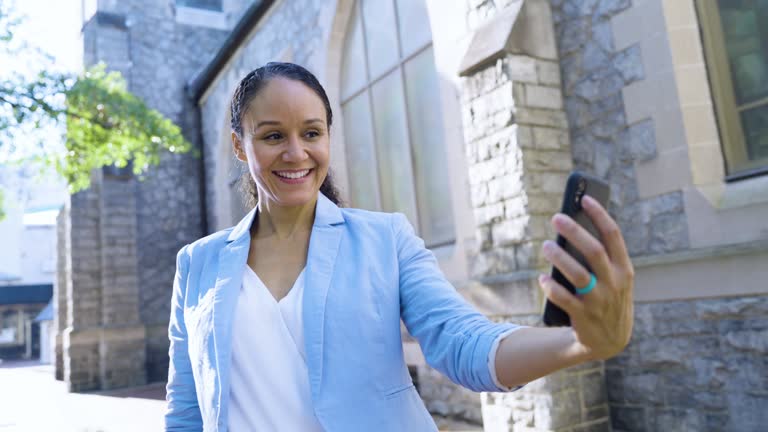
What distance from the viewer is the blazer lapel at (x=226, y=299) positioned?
1.29m

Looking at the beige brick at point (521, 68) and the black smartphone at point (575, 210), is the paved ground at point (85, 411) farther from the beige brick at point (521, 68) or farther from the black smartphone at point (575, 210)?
the black smartphone at point (575, 210)

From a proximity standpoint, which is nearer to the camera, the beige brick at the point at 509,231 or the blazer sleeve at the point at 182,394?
the blazer sleeve at the point at 182,394

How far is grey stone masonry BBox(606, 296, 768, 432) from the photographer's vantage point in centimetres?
333

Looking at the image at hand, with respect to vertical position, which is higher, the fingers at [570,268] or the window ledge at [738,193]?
the window ledge at [738,193]

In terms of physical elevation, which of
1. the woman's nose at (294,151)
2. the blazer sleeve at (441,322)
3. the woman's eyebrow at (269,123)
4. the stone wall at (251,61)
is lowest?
the blazer sleeve at (441,322)

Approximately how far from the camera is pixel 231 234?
1579mm

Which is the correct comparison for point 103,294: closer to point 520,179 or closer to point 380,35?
point 380,35

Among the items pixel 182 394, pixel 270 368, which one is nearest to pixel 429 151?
pixel 182 394

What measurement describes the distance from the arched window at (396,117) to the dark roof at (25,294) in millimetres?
27071

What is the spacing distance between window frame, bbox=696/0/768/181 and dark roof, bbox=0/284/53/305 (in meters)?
31.9

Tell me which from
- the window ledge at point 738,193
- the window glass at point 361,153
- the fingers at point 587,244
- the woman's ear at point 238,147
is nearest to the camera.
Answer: the fingers at point 587,244

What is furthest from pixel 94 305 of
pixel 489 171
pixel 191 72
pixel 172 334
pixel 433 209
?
pixel 172 334

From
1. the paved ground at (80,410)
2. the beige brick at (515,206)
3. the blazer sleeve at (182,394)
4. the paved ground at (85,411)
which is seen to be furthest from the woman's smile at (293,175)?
the paved ground at (80,410)

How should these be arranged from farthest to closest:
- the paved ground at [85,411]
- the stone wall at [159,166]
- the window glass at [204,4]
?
the window glass at [204,4]
the stone wall at [159,166]
the paved ground at [85,411]
